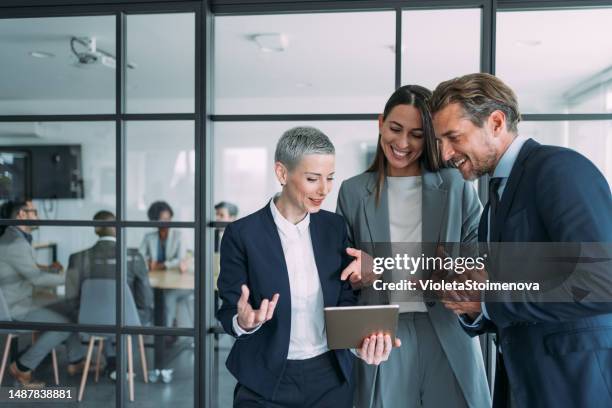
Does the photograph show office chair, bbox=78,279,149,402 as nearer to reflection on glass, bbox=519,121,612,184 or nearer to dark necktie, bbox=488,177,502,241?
dark necktie, bbox=488,177,502,241

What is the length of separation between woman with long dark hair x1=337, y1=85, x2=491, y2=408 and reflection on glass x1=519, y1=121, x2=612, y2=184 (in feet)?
2.20

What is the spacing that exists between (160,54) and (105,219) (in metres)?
0.83

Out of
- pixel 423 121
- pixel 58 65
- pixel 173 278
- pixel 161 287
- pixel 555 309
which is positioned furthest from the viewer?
pixel 173 278

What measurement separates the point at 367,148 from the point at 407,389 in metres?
1.03

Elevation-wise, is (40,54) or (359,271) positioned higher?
(40,54)

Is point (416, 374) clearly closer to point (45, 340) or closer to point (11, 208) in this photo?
point (45, 340)

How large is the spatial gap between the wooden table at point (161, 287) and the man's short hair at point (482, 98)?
1.93 m

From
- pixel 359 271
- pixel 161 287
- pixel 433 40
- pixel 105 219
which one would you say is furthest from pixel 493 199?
pixel 161 287

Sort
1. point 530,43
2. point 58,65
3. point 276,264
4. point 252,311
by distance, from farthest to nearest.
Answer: point 58,65
point 530,43
point 276,264
point 252,311

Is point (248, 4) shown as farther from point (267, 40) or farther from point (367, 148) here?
point (367, 148)

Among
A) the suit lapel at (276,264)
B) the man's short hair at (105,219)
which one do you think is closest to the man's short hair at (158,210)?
the man's short hair at (105,219)

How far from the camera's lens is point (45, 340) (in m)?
2.47

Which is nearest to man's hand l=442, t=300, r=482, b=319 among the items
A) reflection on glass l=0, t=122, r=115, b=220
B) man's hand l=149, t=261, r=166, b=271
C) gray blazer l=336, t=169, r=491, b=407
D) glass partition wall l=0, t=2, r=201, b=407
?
gray blazer l=336, t=169, r=491, b=407

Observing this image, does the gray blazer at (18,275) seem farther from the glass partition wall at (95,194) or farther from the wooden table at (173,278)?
the wooden table at (173,278)
